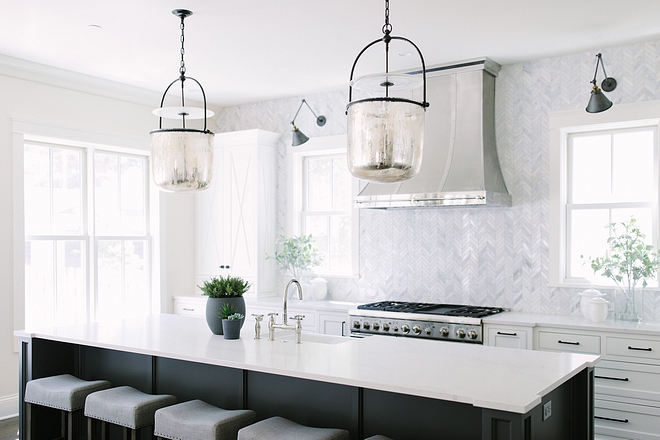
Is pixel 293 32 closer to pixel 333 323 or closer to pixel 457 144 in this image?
pixel 457 144

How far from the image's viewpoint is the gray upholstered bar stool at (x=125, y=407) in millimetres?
3086

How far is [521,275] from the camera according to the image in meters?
4.91

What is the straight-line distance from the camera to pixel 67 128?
5.31 meters

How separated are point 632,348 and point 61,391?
11.5 feet

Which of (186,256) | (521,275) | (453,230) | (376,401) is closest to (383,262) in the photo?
(453,230)

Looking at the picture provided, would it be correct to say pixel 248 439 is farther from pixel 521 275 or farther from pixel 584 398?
pixel 521 275

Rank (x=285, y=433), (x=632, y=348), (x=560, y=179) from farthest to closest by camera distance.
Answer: (x=560, y=179)
(x=632, y=348)
(x=285, y=433)

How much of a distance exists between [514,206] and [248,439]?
3.15m

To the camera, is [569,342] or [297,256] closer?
[569,342]

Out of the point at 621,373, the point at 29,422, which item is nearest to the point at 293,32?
the point at 29,422

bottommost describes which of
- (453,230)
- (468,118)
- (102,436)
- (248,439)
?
(102,436)

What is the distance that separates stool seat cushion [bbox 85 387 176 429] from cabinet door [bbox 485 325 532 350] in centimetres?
229

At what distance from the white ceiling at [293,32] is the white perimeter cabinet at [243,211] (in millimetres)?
954

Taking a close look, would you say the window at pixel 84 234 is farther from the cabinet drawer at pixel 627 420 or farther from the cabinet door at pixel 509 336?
the cabinet drawer at pixel 627 420
